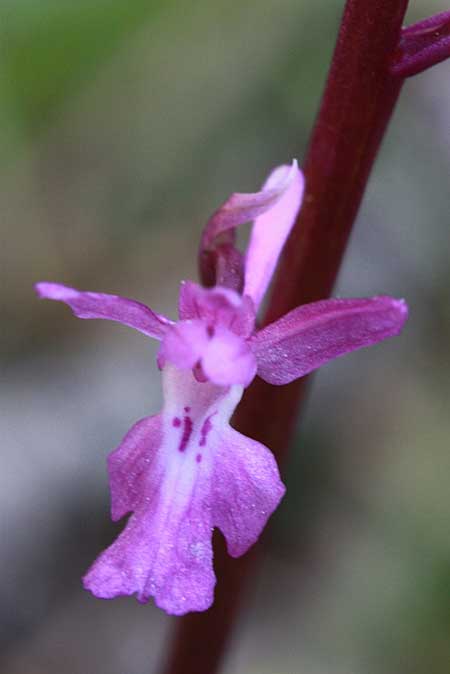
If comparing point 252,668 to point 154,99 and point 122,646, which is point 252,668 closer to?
point 122,646

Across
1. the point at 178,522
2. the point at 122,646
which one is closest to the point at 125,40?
the point at 122,646

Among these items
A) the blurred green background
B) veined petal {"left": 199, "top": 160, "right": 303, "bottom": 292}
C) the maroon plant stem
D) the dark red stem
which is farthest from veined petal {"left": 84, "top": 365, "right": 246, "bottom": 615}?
the blurred green background

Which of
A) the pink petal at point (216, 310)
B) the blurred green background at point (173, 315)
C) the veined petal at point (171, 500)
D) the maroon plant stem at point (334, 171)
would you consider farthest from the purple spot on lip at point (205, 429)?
the blurred green background at point (173, 315)

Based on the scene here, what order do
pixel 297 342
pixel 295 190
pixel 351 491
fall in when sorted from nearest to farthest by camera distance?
pixel 297 342 < pixel 295 190 < pixel 351 491

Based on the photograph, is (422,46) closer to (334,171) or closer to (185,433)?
(334,171)

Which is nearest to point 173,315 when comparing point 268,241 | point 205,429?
point 268,241

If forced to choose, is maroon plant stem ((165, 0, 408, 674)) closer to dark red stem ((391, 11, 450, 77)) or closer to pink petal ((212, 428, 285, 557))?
dark red stem ((391, 11, 450, 77))

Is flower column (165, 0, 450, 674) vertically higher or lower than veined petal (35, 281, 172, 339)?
higher

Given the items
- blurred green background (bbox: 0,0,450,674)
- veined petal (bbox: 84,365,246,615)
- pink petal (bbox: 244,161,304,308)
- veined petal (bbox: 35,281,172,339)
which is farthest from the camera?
blurred green background (bbox: 0,0,450,674)
